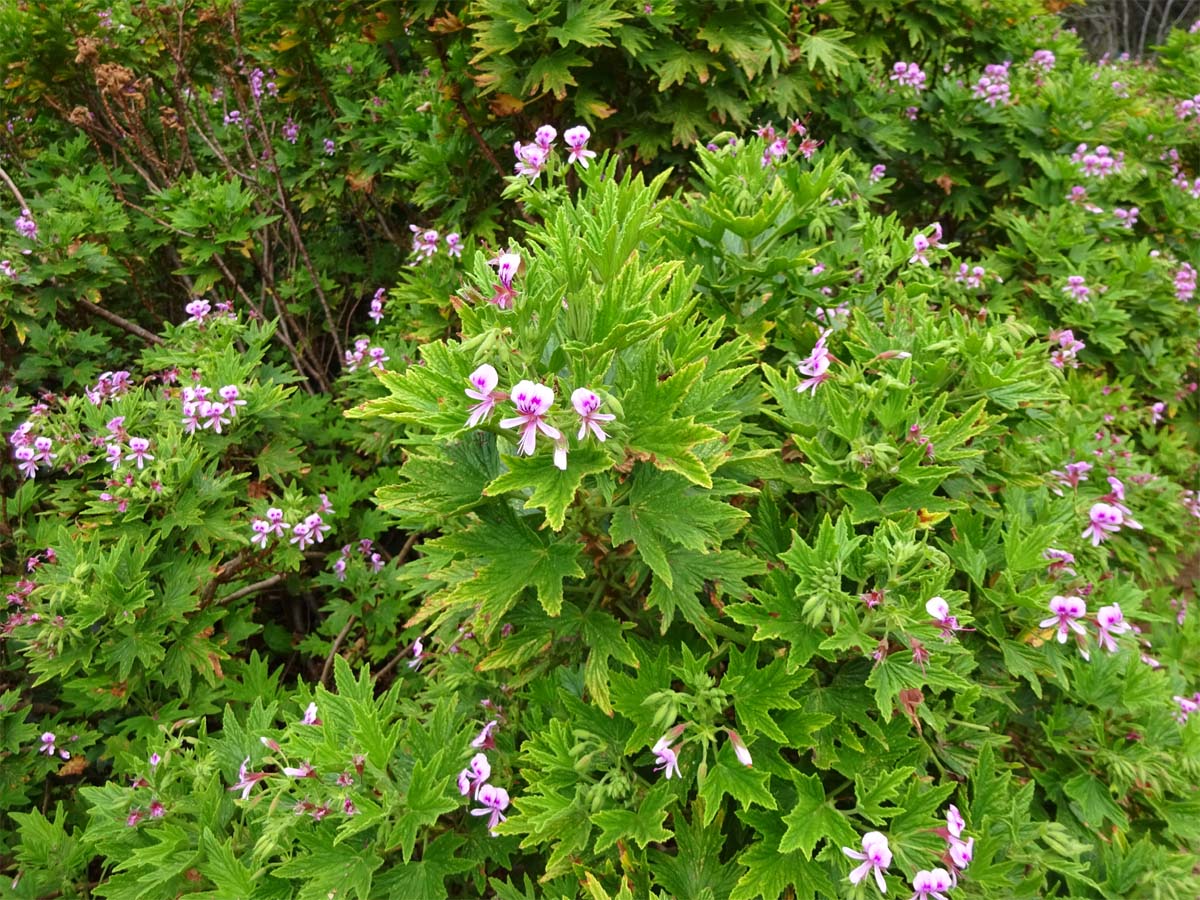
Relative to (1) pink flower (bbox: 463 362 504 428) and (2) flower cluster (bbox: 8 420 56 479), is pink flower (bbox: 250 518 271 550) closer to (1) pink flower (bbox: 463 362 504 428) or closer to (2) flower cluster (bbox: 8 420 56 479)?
(2) flower cluster (bbox: 8 420 56 479)

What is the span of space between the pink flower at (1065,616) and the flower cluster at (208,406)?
2616 mm

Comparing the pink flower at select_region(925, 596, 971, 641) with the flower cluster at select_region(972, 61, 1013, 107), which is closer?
the pink flower at select_region(925, 596, 971, 641)

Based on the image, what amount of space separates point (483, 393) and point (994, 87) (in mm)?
3989

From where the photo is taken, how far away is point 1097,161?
3785 millimetres

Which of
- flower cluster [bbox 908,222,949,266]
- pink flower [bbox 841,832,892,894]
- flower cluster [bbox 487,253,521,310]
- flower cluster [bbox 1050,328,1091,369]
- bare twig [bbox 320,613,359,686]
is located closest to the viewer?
pink flower [bbox 841,832,892,894]

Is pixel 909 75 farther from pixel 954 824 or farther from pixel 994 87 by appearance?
pixel 954 824

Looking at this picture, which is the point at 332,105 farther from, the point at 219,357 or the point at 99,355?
the point at 219,357

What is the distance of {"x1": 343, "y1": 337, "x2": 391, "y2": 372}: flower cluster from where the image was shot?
3.37 meters

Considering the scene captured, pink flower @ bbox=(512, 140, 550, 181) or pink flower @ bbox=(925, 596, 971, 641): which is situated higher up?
pink flower @ bbox=(512, 140, 550, 181)

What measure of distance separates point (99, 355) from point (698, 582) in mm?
3698

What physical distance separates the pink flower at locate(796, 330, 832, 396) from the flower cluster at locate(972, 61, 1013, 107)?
2964 mm

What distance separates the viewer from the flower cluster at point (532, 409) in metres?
1.32

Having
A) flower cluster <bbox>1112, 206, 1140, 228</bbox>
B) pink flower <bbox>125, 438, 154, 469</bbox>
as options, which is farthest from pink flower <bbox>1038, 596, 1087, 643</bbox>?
flower cluster <bbox>1112, 206, 1140, 228</bbox>

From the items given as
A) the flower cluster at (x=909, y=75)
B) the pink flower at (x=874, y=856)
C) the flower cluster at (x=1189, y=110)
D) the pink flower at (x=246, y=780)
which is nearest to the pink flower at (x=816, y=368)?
the pink flower at (x=874, y=856)
